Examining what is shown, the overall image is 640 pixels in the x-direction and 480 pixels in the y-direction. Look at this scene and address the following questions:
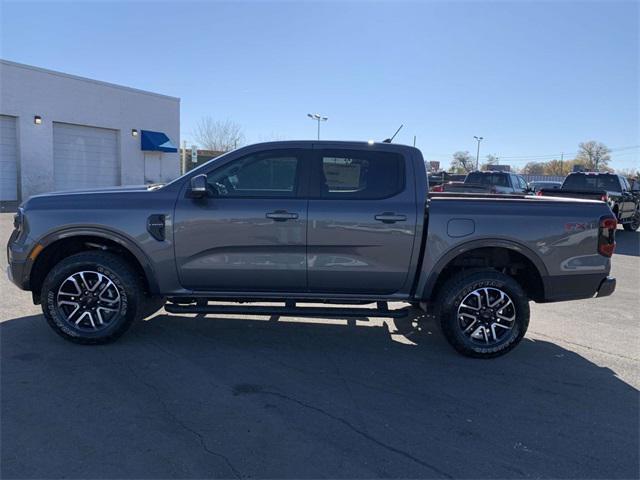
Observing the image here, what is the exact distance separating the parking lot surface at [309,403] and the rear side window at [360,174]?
60.4 inches

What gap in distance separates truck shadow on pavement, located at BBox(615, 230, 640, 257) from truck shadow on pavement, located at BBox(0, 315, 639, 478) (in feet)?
31.2

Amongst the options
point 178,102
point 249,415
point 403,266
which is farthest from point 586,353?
point 178,102

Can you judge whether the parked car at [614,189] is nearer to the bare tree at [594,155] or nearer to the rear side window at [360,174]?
the rear side window at [360,174]

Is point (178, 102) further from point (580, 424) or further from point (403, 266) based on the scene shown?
point (580, 424)

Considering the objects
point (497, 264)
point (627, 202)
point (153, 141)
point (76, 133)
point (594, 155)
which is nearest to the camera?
point (497, 264)

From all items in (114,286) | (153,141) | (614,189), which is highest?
(153,141)

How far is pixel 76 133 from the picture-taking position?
910 inches

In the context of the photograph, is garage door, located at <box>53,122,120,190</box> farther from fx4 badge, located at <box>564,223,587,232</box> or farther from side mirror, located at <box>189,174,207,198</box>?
→ fx4 badge, located at <box>564,223,587,232</box>

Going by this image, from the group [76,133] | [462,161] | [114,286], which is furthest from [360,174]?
[462,161]

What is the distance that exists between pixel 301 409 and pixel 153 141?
24.5m

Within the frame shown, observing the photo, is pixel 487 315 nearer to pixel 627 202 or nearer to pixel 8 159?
pixel 627 202

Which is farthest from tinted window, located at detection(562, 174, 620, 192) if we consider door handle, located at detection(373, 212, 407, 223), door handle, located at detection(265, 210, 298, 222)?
door handle, located at detection(265, 210, 298, 222)

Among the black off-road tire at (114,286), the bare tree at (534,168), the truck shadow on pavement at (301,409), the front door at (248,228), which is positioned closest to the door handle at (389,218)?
the front door at (248,228)

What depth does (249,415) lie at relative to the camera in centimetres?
348
